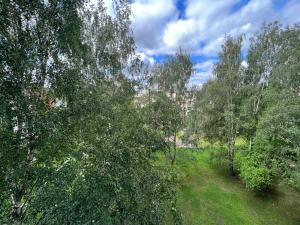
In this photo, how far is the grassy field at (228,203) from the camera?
15.0 meters

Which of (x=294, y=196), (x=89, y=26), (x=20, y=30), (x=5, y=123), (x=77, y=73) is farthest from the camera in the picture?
(x=294, y=196)

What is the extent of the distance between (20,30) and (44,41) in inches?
25.1

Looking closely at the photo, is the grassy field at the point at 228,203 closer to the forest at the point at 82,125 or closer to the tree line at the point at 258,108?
the forest at the point at 82,125

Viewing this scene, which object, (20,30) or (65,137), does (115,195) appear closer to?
(65,137)

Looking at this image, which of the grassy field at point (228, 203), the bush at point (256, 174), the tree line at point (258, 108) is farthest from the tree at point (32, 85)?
the bush at point (256, 174)

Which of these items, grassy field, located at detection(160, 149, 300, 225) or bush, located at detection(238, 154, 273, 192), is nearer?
grassy field, located at detection(160, 149, 300, 225)

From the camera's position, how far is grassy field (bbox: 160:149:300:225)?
1505 centimetres

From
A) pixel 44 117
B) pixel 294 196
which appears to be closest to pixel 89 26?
pixel 44 117

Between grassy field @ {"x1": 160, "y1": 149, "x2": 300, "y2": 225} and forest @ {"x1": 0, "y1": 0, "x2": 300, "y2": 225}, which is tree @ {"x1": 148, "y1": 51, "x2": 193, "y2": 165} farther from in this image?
forest @ {"x1": 0, "y1": 0, "x2": 300, "y2": 225}

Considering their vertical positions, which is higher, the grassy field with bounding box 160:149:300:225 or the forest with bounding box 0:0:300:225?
the forest with bounding box 0:0:300:225

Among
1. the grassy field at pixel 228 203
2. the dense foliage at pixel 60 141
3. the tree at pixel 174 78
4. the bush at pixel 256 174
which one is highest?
the tree at pixel 174 78

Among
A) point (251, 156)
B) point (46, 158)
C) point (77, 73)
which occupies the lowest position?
point (251, 156)

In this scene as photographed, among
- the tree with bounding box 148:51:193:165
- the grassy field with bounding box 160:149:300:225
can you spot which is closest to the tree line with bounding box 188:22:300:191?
the grassy field with bounding box 160:149:300:225

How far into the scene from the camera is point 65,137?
22.4 feet
